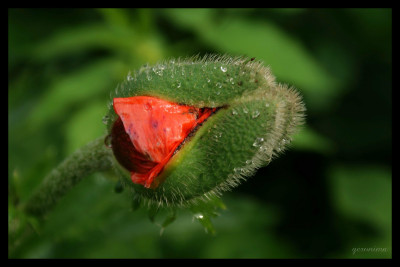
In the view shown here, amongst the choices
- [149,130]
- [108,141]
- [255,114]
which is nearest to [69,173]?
[108,141]

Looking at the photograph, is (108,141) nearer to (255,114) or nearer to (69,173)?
(69,173)

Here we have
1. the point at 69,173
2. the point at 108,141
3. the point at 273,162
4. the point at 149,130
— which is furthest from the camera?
the point at 273,162

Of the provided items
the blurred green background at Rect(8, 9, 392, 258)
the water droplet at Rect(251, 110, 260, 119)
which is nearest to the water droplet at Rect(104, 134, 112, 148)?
the water droplet at Rect(251, 110, 260, 119)

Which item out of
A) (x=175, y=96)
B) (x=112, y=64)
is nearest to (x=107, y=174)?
(x=175, y=96)

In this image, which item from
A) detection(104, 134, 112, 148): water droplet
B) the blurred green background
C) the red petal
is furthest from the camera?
the blurred green background

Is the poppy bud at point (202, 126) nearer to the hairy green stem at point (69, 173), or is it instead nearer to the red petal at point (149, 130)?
the red petal at point (149, 130)

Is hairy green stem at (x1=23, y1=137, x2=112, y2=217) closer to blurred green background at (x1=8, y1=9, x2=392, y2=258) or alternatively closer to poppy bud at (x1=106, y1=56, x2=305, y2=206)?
poppy bud at (x1=106, y1=56, x2=305, y2=206)

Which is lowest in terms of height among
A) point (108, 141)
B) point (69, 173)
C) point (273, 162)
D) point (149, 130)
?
point (273, 162)

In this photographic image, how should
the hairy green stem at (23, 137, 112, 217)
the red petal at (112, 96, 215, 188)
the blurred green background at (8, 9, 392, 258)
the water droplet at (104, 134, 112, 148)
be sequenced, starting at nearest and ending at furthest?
the red petal at (112, 96, 215, 188) < the water droplet at (104, 134, 112, 148) < the hairy green stem at (23, 137, 112, 217) < the blurred green background at (8, 9, 392, 258)
